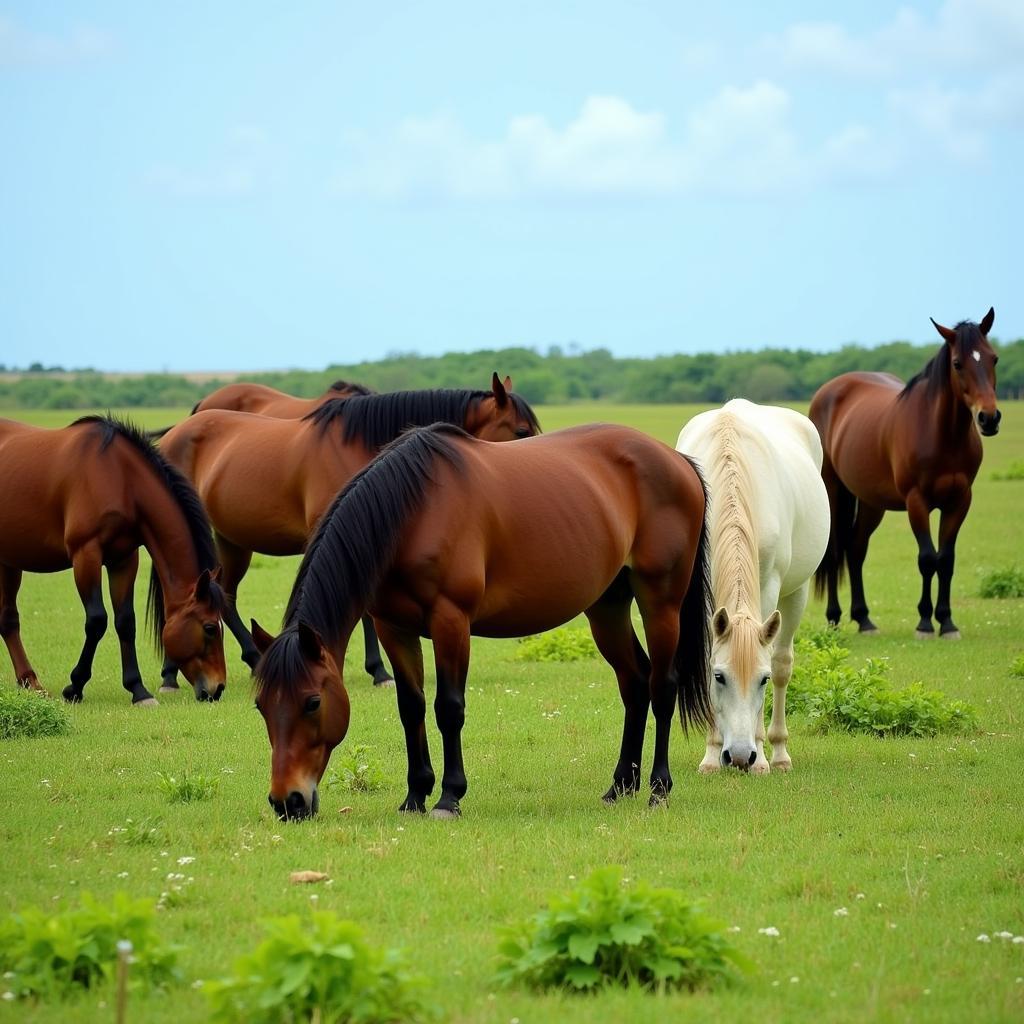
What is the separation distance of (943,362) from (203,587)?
7698 mm

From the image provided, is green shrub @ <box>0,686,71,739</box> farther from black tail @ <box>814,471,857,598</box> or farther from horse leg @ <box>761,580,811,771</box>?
black tail @ <box>814,471,857,598</box>

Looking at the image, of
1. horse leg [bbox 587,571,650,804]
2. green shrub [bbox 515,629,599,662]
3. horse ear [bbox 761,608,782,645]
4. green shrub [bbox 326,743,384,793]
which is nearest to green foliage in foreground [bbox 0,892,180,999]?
green shrub [bbox 326,743,384,793]

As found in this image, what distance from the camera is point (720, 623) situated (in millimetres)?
7953

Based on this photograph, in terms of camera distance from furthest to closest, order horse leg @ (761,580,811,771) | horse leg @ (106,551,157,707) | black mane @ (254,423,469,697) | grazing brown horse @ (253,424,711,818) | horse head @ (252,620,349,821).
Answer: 1. horse leg @ (106,551,157,707)
2. horse leg @ (761,580,811,771)
3. black mane @ (254,423,469,697)
4. grazing brown horse @ (253,424,711,818)
5. horse head @ (252,620,349,821)

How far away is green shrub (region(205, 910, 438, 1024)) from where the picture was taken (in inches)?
158

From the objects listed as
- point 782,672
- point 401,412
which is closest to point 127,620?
point 401,412

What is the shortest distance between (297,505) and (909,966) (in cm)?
789

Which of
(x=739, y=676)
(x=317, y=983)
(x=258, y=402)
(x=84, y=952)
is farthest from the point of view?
(x=258, y=402)

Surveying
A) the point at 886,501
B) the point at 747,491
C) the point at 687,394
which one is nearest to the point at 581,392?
the point at 687,394

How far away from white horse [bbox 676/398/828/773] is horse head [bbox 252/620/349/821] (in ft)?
7.86

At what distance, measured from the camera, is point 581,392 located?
99.2 meters

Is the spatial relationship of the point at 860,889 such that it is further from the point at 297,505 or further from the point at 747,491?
the point at 297,505

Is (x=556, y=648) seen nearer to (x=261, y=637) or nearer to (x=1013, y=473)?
(x=261, y=637)

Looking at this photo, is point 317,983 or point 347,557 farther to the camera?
point 347,557
